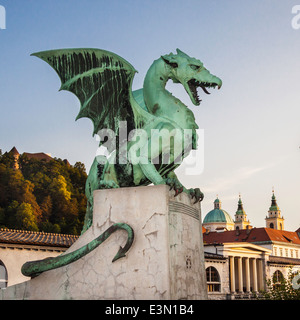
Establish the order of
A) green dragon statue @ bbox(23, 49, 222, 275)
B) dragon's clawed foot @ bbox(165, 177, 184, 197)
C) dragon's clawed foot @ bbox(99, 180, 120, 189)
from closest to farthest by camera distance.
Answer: dragon's clawed foot @ bbox(165, 177, 184, 197), dragon's clawed foot @ bbox(99, 180, 120, 189), green dragon statue @ bbox(23, 49, 222, 275)

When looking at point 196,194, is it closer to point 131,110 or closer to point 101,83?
point 131,110

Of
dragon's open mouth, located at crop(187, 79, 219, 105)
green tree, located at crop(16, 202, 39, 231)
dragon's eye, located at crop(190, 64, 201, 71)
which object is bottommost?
dragon's open mouth, located at crop(187, 79, 219, 105)

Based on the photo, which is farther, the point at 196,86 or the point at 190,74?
the point at 196,86

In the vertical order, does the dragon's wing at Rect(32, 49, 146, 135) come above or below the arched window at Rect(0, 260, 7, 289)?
above

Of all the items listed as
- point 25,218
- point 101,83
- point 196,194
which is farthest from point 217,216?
point 101,83

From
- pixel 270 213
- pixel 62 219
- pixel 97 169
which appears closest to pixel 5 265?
pixel 97 169

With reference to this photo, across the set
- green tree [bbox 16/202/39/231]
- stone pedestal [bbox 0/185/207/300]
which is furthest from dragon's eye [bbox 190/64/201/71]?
green tree [bbox 16/202/39/231]

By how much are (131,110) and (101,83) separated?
0.64m

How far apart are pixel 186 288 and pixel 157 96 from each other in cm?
298

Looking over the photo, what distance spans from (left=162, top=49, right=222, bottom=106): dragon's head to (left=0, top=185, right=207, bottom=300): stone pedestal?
1889mm

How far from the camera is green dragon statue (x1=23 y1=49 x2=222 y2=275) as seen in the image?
7.04m

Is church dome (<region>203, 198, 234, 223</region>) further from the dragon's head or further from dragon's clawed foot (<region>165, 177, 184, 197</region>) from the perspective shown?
dragon's clawed foot (<region>165, 177, 184, 197</region>)

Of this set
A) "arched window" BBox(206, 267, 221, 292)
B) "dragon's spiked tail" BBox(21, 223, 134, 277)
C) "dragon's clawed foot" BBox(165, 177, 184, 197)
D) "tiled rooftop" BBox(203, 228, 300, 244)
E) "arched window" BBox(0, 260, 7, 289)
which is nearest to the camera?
"dragon's spiked tail" BBox(21, 223, 134, 277)

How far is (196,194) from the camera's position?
7020mm
